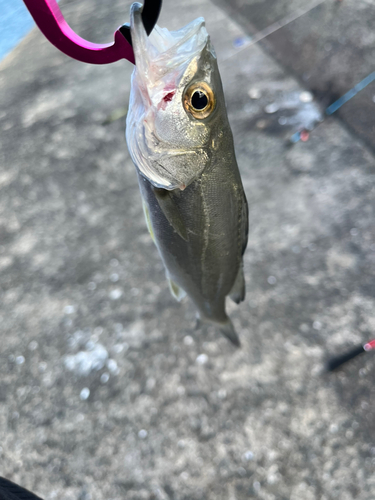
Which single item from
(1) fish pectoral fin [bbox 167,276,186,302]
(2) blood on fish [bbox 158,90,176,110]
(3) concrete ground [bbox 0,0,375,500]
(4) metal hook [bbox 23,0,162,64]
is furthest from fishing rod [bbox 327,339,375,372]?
(4) metal hook [bbox 23,0,162,64]

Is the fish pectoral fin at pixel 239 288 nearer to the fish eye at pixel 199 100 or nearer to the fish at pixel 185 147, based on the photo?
the fish at pixel 185 147

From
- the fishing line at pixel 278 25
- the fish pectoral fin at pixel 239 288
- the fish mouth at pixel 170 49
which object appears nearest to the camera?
the fish mouth at pixel 170 49

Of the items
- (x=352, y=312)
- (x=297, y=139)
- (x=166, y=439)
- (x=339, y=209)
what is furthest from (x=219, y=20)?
(x=166, y=439)

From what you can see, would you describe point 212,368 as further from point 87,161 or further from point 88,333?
point 87,161

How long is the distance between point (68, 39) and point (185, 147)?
0.36 m

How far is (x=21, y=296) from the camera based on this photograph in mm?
2611

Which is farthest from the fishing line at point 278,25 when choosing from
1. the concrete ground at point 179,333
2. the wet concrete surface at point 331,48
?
the concrete ground at point 179,333

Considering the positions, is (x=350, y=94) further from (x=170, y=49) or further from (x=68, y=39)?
(x=68, y=39)

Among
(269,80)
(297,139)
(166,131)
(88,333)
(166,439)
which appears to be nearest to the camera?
(166,131)

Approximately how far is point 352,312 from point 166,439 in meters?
1.40

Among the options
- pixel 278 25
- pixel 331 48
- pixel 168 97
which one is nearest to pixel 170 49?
pixel 168 97

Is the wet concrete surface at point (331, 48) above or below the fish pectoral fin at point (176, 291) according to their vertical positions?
below

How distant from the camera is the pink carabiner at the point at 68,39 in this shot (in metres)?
0.69

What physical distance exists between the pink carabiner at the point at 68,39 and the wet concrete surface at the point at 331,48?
2.94 meters
